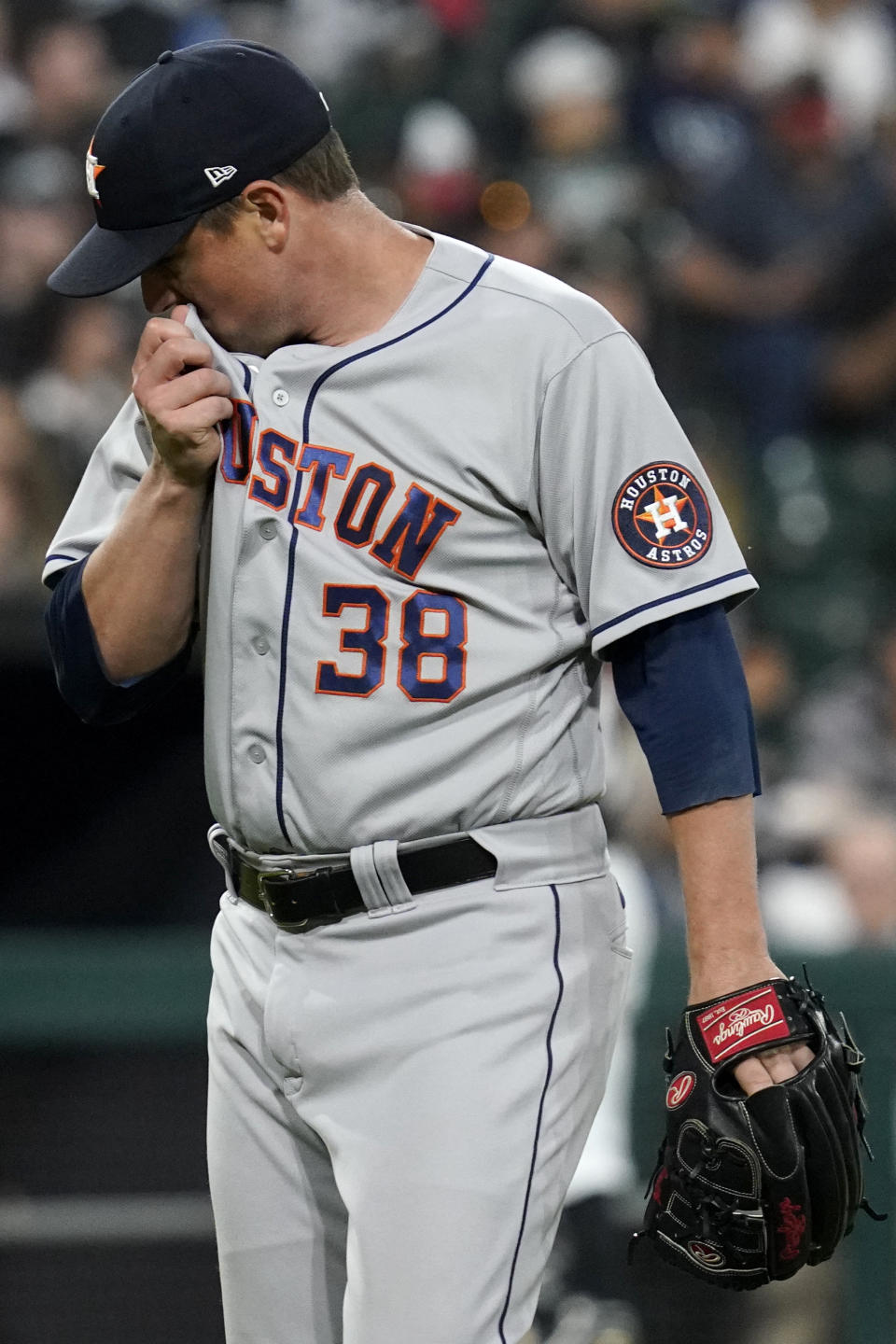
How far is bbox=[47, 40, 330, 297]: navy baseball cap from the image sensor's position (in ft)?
5.47

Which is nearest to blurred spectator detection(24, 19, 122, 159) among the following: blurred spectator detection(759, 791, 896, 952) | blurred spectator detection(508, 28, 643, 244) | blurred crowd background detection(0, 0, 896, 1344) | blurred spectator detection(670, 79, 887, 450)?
blurred crowd background detection(0, 0, 896, 1344)

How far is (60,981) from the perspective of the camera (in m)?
3.03

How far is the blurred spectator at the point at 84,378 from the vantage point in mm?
5035

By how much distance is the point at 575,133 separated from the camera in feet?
20.6

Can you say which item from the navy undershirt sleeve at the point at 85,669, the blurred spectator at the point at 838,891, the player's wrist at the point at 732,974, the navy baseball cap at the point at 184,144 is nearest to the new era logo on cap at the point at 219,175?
the navy baseball cap at the point at 184,144

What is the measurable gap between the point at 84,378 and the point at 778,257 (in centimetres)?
255

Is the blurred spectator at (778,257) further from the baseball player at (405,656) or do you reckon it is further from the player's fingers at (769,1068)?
the player's fingers at (769,1068)

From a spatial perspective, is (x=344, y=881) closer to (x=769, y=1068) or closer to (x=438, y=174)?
(x=769, y=1068)

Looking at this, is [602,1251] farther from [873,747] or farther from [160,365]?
[873,747]

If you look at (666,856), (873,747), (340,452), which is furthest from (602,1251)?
(873,747)

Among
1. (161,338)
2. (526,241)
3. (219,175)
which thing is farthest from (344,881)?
(526,241)

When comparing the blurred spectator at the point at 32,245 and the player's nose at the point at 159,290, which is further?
the blurred spectator at the point at 32,245

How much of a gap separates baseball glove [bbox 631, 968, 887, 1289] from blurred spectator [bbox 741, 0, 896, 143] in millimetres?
5667

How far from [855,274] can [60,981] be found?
4.38 metres
